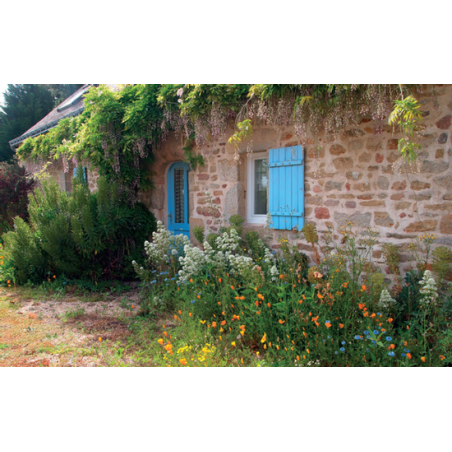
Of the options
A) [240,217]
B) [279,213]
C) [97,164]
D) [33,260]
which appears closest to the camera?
[279,213]

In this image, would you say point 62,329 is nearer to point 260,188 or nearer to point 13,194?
point 260,188

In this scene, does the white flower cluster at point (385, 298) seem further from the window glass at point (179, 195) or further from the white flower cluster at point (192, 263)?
the window glass at point (179, 195)

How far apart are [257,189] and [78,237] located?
2.83 meters

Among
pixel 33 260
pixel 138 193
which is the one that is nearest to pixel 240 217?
pixel 138 193

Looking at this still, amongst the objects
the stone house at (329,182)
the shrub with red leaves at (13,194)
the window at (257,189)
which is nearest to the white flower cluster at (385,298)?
the stone house at (329,182)

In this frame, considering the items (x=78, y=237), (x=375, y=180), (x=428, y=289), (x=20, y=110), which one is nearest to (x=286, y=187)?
(x=375, y=180)

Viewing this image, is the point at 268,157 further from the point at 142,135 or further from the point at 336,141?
the point at 142,135

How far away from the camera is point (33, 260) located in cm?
568

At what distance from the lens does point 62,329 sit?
4.01m

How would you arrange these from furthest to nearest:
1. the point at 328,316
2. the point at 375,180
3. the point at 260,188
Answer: the point at 260,188, the point at 375,180, the point at 328,316

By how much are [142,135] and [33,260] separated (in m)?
2.71

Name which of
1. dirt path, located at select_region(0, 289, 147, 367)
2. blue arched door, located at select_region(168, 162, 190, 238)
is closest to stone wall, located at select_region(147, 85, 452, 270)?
blue arched door, located at select_region(168, 162, 190, 238)

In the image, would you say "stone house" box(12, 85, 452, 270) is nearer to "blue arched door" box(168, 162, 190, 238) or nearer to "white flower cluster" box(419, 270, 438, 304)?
"blue arched door" box(168, 162, 190, 238)

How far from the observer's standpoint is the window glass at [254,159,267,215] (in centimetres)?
512
